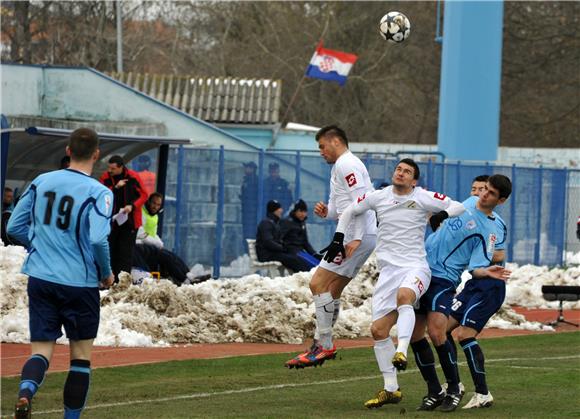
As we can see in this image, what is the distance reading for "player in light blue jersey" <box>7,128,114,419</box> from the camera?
892 cm

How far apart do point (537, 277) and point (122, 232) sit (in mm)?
9134

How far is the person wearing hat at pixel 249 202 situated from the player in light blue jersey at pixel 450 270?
14.1m

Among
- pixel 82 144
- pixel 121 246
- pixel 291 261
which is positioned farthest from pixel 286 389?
pixel 291 261

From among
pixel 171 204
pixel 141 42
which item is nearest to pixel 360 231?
pixel 171 204

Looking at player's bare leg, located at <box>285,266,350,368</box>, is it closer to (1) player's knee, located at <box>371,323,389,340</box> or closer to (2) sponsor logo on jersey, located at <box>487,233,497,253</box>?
(1) player's knee, located at <box>371,323,389,340</box>

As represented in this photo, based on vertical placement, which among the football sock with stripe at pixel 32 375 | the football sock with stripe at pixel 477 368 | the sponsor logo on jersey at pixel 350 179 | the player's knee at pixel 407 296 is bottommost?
the football sock with stripe at pixel 477 368

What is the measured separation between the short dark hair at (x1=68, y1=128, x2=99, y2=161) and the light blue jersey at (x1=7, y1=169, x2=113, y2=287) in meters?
0.13

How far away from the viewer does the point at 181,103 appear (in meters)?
37.2

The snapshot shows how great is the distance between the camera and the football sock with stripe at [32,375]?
8.77 meters

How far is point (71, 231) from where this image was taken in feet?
29.3

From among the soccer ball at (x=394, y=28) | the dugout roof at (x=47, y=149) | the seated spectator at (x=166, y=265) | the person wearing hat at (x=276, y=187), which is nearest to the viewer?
the soccer ball at (x=394, y=28)

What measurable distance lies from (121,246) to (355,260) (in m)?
7.07

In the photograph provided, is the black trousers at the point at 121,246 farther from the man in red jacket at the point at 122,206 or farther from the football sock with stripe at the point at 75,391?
the football sock with stripe at the point at 75,391

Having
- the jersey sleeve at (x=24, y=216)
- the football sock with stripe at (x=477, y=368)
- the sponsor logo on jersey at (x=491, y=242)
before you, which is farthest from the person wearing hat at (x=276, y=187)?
the jersey sleeve at (x=24, y=216)
